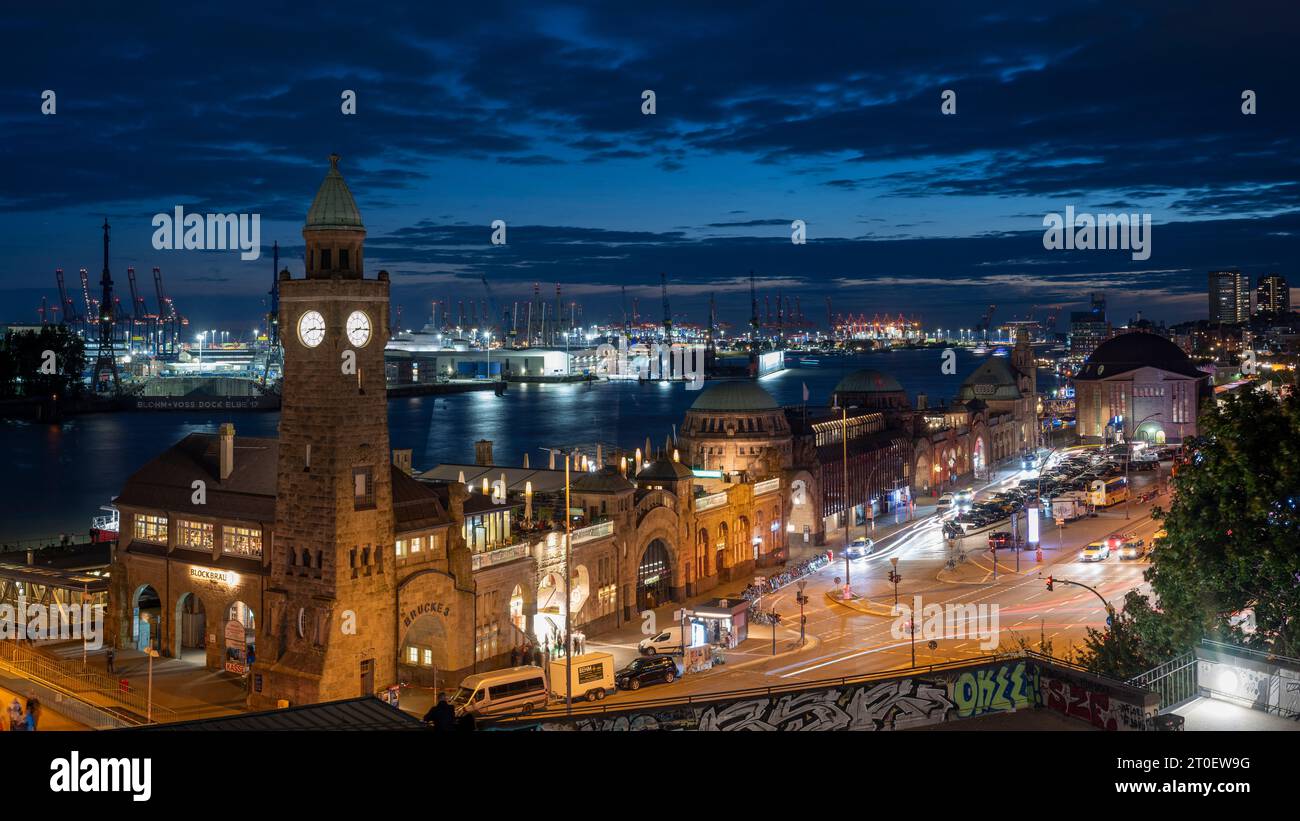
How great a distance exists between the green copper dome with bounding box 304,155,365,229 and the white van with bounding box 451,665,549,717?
17.7 meters

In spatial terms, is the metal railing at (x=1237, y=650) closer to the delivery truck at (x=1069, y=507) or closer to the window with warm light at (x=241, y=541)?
the window with warm light at (x=241, y=541)

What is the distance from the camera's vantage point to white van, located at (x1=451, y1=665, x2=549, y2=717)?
138 feet

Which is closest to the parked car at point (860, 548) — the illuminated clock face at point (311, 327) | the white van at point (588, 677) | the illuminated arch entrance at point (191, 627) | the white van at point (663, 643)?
the white van at point (663, 643)

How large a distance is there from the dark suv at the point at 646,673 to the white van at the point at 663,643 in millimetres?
3192

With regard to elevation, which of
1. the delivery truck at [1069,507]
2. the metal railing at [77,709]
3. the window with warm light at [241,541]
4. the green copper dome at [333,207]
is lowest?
the delivery truck at [1069,507]

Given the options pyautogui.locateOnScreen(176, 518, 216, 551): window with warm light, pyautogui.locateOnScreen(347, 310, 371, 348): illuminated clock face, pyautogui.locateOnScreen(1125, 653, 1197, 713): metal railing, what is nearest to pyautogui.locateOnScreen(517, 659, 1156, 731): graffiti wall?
pyautogui.locateOnScreen(1125, 653, 1197, 713): metal railing

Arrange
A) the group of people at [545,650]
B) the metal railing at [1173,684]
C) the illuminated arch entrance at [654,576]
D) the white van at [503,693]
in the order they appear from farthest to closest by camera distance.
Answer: the illuminated arch entrance at [654,576]
the group of people at [545,650]
the white van at [503,693]
the metal railing at [1173,684]

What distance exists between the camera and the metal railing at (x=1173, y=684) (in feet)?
97.2

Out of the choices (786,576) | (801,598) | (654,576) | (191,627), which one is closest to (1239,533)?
(801,598)

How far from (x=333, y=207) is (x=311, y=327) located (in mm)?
4675
